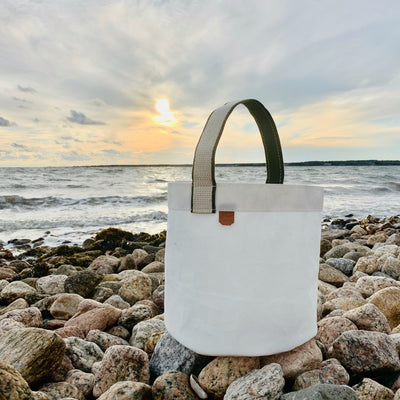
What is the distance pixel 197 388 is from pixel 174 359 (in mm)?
225

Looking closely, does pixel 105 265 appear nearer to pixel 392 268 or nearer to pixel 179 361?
pixel 179 361

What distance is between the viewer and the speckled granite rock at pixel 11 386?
144cm

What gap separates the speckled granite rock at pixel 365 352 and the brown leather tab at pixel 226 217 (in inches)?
37.6

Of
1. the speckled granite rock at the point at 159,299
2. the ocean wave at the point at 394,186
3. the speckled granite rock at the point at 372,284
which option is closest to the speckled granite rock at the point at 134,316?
the speckled granite rock at the point at 159,299

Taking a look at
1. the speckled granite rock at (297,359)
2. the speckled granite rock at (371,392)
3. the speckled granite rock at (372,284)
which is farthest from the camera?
the speckled granite rock at (372,284)

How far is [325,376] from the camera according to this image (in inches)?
67.2

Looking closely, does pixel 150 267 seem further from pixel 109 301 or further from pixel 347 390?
pixel 347 390

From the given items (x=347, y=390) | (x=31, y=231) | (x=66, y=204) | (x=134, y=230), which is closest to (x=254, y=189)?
(x=347, y=390)

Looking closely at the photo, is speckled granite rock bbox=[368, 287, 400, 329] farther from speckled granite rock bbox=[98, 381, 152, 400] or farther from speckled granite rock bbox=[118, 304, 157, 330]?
speckled granite rock bbox=[98, 381, 152, 400]

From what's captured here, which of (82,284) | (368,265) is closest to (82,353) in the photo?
(82,284)

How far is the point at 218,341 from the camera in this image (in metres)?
1.62

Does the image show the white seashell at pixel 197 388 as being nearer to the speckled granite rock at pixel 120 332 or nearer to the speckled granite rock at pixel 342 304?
the speckled granite rock at pixel 120 332

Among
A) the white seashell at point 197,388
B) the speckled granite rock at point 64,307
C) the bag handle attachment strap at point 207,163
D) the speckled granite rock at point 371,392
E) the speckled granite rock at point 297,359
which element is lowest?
the speckled granite rock at point 64,307

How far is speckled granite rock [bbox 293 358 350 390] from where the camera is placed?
65.7 inches
